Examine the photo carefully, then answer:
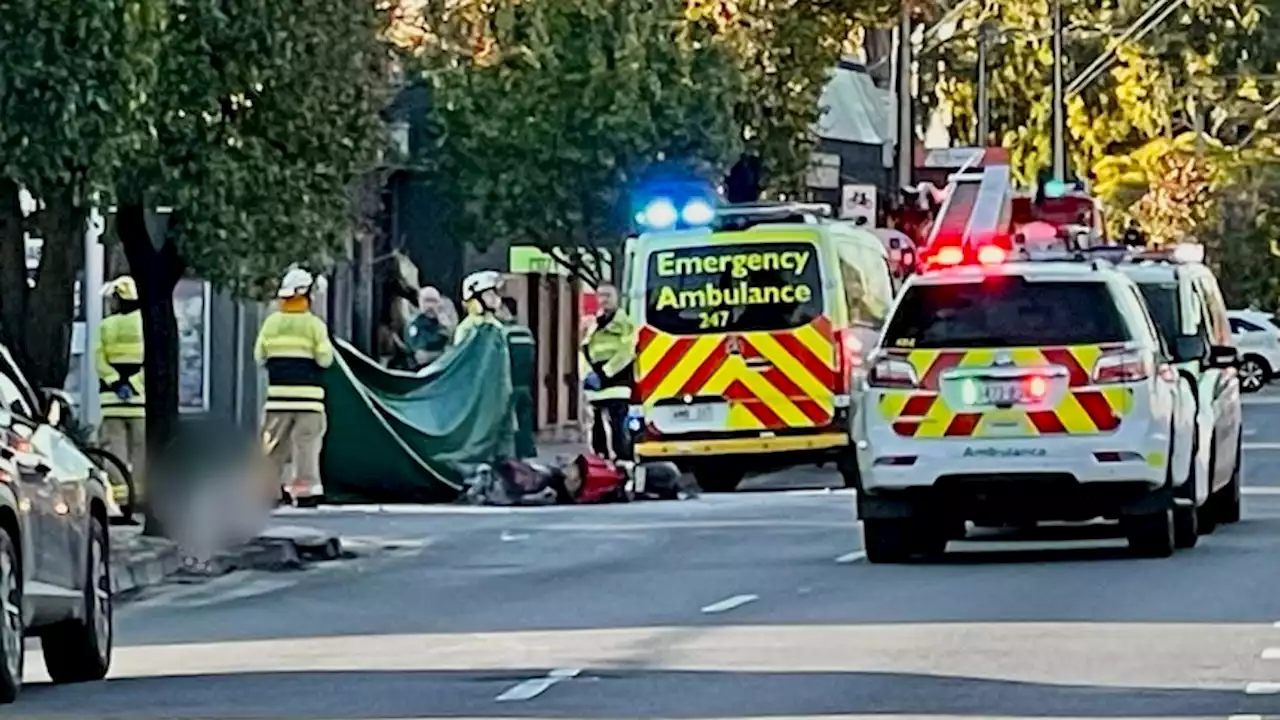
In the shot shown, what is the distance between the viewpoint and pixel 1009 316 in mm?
20766

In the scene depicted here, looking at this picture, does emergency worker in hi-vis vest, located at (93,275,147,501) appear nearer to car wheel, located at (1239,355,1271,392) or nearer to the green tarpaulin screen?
the green tarpaulin screen

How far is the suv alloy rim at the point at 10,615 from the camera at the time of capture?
13.5 meters

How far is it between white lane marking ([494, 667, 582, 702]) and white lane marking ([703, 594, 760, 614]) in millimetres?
3045

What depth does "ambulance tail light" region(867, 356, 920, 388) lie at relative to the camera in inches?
812

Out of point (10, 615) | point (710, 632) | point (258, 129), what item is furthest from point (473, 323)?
point (10, 615)

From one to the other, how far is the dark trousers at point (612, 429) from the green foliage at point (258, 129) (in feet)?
31.6

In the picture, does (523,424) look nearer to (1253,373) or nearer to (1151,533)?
(1151,533)

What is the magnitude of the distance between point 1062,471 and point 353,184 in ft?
19.0

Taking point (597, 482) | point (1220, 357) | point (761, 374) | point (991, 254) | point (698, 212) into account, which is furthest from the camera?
point (698, 212)

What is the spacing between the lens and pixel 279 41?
68.7 feet

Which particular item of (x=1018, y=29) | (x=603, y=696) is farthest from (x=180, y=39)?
(x=1018, y=29)

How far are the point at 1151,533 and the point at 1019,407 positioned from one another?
1173mm

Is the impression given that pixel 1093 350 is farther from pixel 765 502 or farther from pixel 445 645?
pixel 765 502

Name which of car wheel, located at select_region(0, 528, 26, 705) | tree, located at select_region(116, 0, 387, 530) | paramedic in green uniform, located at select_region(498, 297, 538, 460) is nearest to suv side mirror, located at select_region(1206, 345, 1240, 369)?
tree, located at select_region(116, 0, 387, 530)
